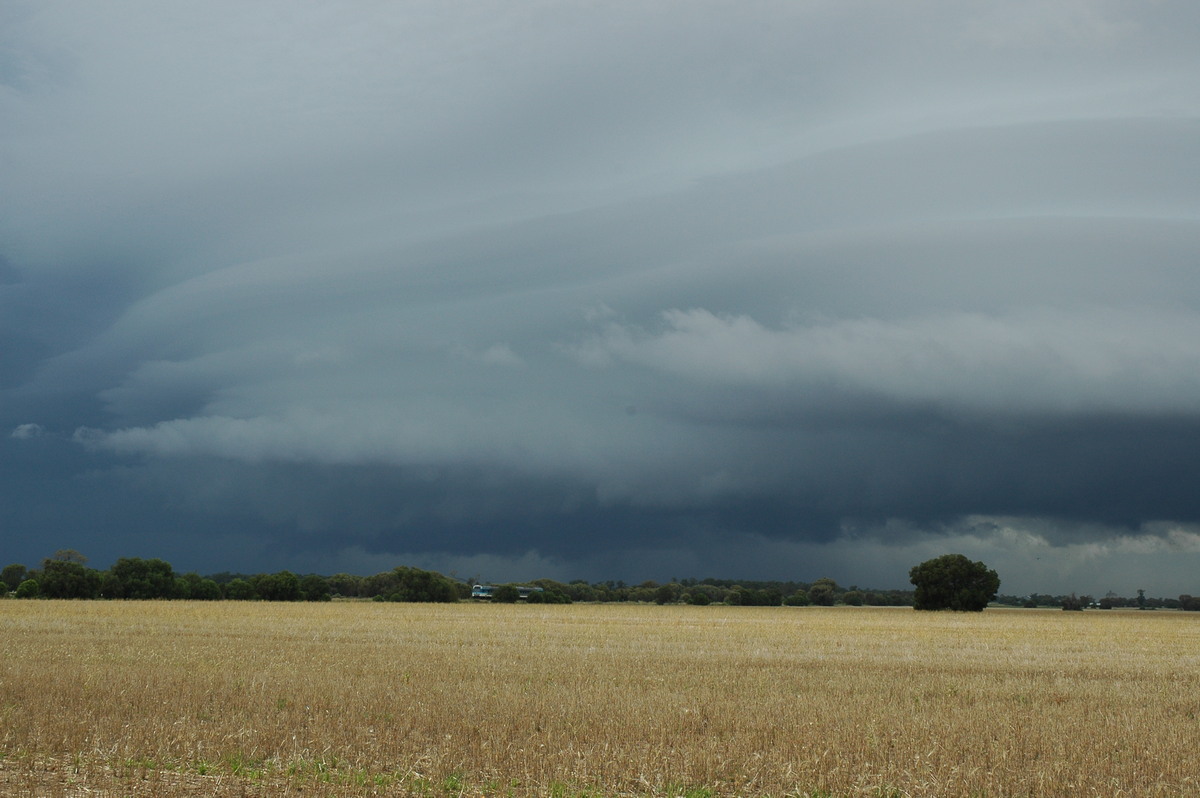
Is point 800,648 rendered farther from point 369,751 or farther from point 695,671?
point 369,751

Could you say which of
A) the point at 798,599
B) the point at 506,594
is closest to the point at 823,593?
the point at 798,599

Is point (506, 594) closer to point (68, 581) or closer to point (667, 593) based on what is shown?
point (667, 593)

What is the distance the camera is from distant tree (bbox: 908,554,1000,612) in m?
107

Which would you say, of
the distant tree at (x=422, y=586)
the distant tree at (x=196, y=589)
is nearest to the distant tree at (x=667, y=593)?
the distant tree at (x=422, y=586)

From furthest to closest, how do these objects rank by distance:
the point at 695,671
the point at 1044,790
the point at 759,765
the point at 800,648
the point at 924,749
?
1. the point at 800,648
2. the point at 695,671
3. the point at 924,749
4. the point at 759,765
5. the point at 1044,790

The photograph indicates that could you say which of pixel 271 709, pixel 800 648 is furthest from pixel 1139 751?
pixel 800 648

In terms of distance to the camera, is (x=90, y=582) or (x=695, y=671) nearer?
(x=695, y=671)

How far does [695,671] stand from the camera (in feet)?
86.0

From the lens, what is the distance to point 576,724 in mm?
16562

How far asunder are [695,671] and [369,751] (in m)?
13.7

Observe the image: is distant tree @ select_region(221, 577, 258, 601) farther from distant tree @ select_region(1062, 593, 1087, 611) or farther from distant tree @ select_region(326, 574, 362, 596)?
distant tree @ select_region(1062, 593, 1087, 611)

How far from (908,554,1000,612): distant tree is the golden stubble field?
7981cm

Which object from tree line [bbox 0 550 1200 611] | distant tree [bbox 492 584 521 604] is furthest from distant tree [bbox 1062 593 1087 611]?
distant tree [bbox 492 584 521 604]

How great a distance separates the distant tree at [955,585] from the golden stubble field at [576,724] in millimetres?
79812
